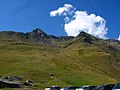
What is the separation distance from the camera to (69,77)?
580ft

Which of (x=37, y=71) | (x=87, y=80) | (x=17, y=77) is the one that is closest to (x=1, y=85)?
(x=17, y=77)

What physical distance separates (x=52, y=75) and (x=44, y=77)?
743cm

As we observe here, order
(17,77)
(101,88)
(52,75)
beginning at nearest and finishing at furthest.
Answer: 1. (101,88)
2. (17,77)
3. (52,75)

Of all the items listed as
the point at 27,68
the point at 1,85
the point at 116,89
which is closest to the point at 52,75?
the point at 27,68

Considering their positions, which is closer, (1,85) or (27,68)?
(1,85)

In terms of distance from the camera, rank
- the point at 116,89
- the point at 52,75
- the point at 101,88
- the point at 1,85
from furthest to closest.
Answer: the point at 52,75, the point at 1,85, the point at 101,88, the point at 116,89

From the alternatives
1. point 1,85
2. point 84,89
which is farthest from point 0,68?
point 84,89

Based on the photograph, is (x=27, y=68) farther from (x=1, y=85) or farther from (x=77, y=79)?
(x=1, y=85)

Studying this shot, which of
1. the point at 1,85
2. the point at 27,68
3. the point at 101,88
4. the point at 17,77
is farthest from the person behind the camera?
the point at 27,68

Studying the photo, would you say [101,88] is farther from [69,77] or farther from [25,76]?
[69,77]

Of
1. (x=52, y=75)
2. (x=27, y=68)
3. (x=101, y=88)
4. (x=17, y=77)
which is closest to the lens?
(x=101, y=88)

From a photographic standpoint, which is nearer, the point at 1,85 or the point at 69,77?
the point at 1,85

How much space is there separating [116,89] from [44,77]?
123 metres

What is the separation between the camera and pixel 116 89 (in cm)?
4475
